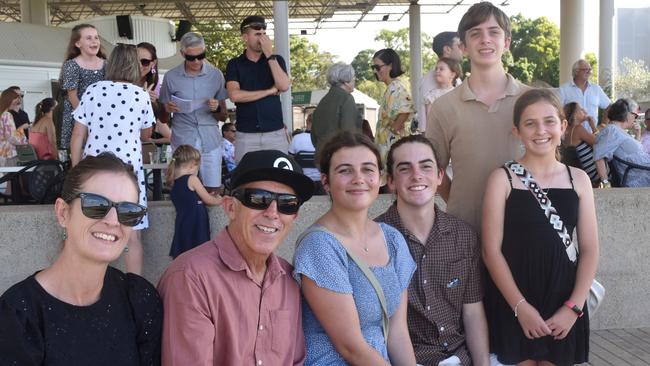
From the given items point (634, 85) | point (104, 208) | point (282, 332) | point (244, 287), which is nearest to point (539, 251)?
point (282, 332)

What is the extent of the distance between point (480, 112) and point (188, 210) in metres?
2.37

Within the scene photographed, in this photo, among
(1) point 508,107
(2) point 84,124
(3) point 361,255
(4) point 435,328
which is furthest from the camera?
(2) point 84,124

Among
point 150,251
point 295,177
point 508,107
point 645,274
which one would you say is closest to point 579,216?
point 508,107

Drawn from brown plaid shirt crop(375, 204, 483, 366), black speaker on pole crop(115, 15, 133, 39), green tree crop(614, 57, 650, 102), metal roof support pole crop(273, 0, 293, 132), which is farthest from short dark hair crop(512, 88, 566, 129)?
green tree crop(614, 57, 650, 102)

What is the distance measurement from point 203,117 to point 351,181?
3.43 meters

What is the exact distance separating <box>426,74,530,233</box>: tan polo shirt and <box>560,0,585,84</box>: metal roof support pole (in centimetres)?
2102

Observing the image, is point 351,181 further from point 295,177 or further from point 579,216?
point 579,216

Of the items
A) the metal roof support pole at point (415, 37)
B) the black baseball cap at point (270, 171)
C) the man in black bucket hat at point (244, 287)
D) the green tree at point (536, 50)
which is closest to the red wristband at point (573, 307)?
the man in black bucket hat at point (244, 287)

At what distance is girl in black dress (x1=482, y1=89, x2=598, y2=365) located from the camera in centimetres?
305

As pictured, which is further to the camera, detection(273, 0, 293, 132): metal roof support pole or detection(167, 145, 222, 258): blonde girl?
detection(273, 0, 293, 132): metal roof support pole

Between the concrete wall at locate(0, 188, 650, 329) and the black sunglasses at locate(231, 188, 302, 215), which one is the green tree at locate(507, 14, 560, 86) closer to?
the concrete wall at locate(0, 188, 650, 329)

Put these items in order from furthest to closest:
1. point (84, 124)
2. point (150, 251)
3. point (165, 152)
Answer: point (165, 152)
point (150, 251)
point (84, 124)

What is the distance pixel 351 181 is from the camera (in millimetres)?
2779

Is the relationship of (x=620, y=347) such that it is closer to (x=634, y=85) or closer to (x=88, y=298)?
(x=88, y=298)
